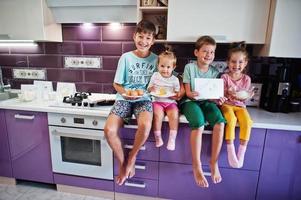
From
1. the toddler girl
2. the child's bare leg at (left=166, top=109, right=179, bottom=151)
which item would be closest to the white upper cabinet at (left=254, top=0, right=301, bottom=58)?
the toddler girl

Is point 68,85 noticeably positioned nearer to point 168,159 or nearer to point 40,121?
point 40,121

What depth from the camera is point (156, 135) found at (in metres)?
1.29

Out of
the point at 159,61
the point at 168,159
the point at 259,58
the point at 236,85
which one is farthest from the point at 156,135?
the point at 259,58

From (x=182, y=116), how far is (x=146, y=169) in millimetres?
491

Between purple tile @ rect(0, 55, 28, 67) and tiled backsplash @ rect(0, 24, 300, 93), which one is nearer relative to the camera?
tiled backsplash @ rect(0, 24, 300, 93)

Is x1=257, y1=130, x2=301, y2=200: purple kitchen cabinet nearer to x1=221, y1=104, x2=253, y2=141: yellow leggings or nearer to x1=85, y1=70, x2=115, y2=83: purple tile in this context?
x1=221, y1=104, x2=253, y2=141: yellow leggings

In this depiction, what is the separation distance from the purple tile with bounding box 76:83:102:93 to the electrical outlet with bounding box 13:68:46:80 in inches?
14.9

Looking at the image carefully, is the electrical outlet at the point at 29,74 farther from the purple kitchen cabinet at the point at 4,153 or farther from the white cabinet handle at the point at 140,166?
the white cabinet handle at the point at 140,166

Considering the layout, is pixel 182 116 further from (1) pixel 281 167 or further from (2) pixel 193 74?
(1) pixel 281 167

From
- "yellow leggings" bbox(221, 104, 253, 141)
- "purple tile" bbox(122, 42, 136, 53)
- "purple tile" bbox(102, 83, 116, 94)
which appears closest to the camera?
"yellow leggings" bbox(221, 104, 253, 141)

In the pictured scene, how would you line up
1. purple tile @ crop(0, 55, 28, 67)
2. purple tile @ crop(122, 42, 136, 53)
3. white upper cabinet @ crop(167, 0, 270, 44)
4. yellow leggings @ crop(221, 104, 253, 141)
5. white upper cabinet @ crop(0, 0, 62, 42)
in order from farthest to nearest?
purple tile @ crop(0, 55, 28, 67) < purple tile @ crop(122, 42, 136, 53) < white upper cabinet @ crop(0, 0, 62, 42) < white upper cabinet @ crop(167, 0, 270, 44) < yellow leggings @ crop(221, 104, 253, 141)

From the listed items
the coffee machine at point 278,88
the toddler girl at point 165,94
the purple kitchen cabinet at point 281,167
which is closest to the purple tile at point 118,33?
the toddler girl at point 165,94

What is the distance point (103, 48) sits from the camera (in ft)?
5.99

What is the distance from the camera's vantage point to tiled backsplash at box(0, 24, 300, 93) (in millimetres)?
1744
